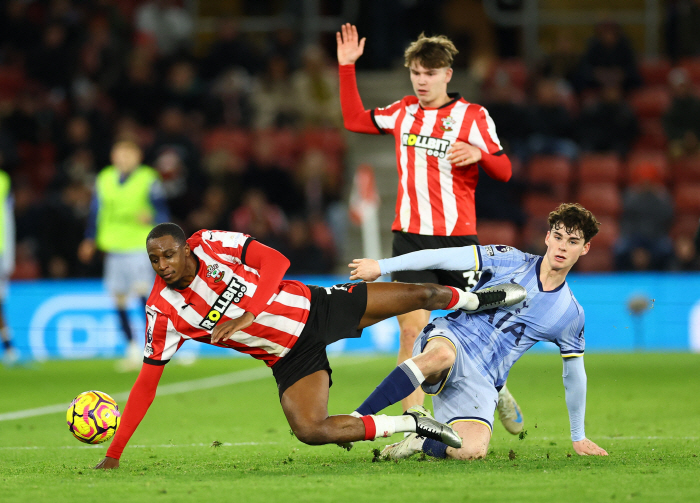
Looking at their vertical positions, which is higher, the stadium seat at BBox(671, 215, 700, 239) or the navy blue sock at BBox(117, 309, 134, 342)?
the stadium seat at BBox(671, 215, 700, 239)

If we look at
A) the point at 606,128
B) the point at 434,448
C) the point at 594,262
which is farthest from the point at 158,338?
the point at 606,128

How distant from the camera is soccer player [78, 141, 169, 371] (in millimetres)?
11172

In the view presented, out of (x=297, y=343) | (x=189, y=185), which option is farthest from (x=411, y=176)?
(x=189, y=185)

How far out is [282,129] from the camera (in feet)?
50.2

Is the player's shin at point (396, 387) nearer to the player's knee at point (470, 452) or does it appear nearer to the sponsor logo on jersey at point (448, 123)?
the player's knee at point (470, 452)

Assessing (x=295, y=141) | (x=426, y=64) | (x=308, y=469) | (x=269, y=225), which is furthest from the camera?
(x=295, y=141)

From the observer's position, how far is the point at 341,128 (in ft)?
51.2

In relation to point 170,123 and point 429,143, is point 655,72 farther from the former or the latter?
point 429,143

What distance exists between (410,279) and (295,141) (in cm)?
926

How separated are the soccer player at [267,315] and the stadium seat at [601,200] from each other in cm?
906

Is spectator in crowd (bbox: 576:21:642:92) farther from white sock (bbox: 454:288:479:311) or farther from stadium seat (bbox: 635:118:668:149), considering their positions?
white sock (bbox: 454:288:479:311)

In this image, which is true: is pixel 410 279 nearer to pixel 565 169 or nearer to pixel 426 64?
pixel 426 64

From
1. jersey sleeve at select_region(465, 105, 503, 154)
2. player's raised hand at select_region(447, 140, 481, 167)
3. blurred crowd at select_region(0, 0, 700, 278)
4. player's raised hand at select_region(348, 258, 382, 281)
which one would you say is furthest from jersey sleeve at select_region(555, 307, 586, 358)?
blurred crowd at select_region(0, 0, 700, 278)

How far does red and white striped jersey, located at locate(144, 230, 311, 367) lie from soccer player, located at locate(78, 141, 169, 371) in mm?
5935
